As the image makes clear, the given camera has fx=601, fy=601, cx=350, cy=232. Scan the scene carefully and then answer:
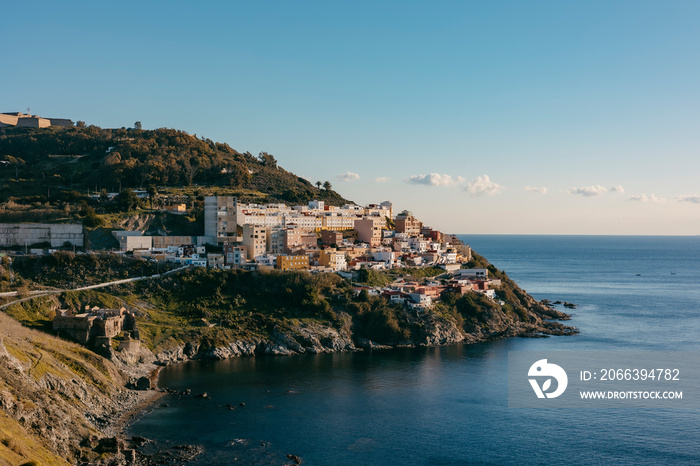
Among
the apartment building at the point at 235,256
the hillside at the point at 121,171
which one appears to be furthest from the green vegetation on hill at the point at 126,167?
the apartment building at the point at 235,256

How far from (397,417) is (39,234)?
49.2 metres

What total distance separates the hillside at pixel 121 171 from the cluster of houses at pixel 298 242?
10931 mm

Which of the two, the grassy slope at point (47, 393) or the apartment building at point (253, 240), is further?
the apartment building at point (253, 240)

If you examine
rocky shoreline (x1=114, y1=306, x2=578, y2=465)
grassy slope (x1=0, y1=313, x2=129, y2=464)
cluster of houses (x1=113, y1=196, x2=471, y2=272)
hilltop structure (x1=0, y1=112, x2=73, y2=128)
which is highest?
hilltop structure (x1=0, y1=112, x2=73, y2=128)

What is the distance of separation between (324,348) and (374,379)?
975cm

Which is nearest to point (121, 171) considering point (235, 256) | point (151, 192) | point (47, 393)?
point (151, 192)

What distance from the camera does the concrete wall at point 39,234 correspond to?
66438 mm

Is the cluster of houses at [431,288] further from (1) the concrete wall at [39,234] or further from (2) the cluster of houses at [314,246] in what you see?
(1) the concrete wall at [39,234]

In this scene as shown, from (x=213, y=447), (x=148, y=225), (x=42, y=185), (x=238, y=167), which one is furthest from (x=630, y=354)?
(x=42, y=185)

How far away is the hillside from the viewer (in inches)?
3223

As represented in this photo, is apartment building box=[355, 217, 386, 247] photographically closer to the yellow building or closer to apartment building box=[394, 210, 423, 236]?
apartment building box=[394, 210, 423, 236]

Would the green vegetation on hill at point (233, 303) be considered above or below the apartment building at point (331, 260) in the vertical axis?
below

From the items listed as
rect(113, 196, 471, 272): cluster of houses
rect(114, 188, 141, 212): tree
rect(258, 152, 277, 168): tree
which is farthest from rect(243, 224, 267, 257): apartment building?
rect(258, 152, 277, 168): tree

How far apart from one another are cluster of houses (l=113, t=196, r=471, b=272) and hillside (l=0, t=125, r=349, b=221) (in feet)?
35.9
